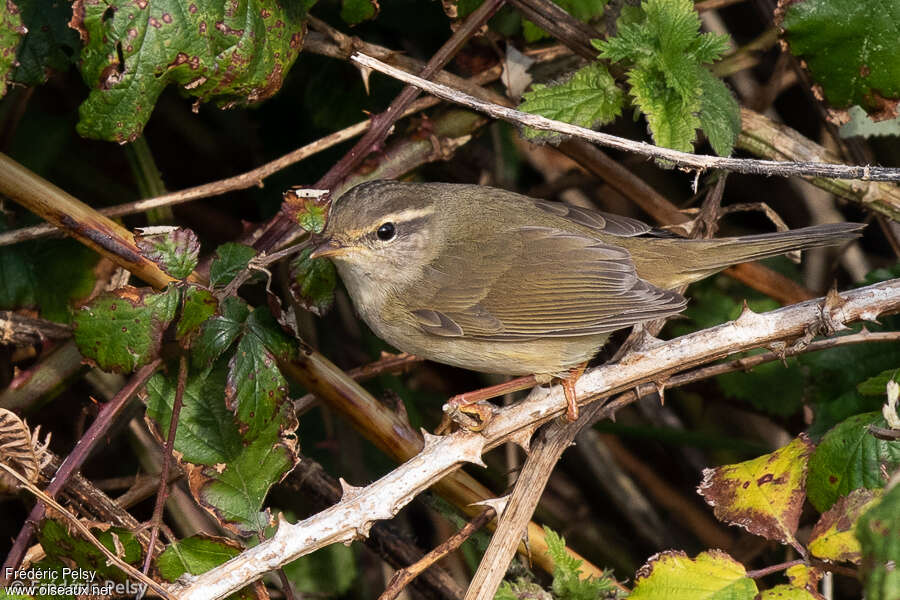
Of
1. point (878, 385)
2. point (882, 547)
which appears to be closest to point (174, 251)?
point (882, 547)

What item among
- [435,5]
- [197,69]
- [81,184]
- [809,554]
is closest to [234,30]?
[197,69]

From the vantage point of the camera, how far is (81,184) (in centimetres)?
401

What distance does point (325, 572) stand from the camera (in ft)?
11.6

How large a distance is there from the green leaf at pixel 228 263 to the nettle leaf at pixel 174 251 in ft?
0.49

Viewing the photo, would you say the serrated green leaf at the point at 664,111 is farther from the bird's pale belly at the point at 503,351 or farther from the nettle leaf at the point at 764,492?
the nettle leaf at the point at 764,492

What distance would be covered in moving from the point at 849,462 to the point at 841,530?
0.88 feet

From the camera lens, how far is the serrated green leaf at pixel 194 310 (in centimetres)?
246

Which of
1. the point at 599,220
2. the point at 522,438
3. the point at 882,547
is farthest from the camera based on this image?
the point at 599,220

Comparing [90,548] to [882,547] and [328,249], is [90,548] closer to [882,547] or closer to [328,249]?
[328,249]

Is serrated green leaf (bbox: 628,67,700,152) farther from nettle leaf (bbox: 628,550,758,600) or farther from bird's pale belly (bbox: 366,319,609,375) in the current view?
nettle leaf (bbox: 628,550,758,600)

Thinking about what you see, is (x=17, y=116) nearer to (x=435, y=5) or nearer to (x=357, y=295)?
(x=357, y=295)

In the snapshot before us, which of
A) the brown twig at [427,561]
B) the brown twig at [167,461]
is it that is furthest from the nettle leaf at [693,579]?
the brown twig at [167,461]

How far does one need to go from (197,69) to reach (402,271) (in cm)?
110

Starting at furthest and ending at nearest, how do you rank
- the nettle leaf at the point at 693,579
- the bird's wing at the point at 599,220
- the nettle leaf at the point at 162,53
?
the bird's wing at the point at 599,220
the nettle leaf at the point at 162,53
the nettle leaf at the point at 693,579
